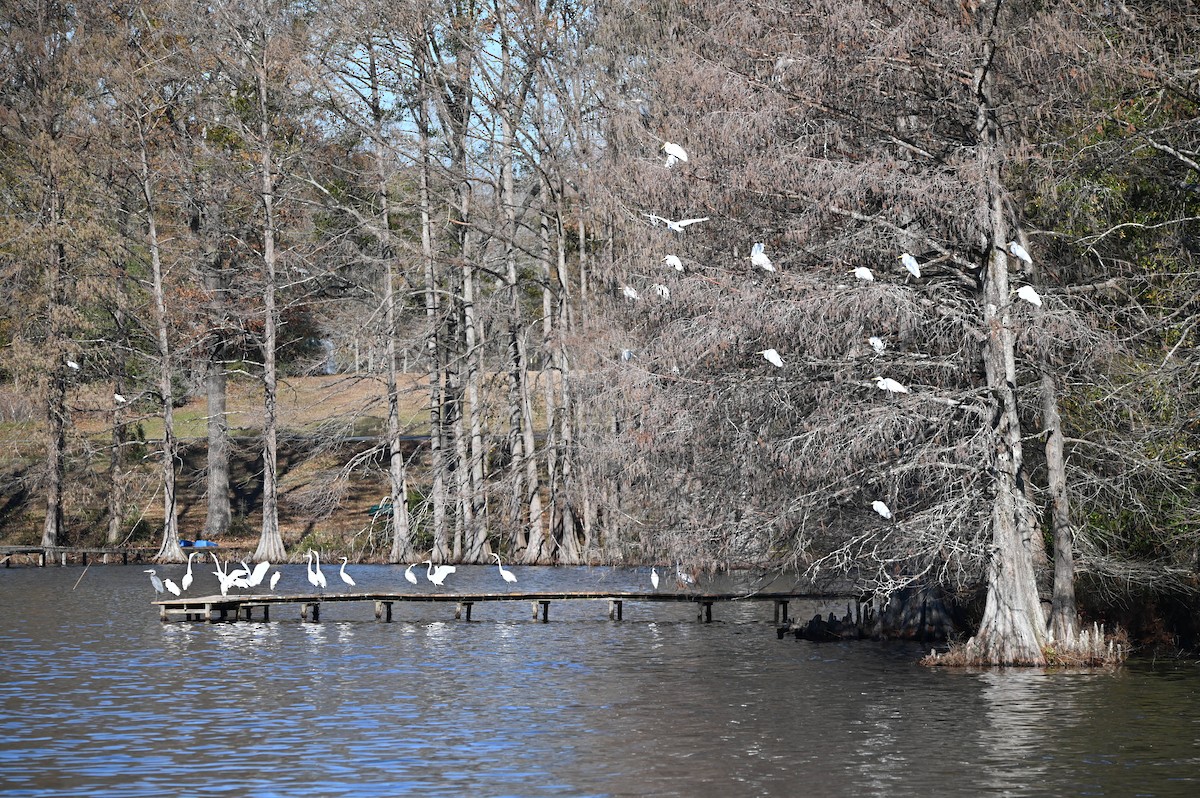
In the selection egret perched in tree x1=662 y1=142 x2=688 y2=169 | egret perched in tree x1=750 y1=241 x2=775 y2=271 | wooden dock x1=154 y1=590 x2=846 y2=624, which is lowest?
wooden dock x1=154 y1=590 x2=846 y2=624

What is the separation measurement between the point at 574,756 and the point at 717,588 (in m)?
23.9

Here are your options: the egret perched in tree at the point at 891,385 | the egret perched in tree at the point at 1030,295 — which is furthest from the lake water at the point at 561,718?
the egret perched in tree at the point at 1030,295

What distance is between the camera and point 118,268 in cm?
5450

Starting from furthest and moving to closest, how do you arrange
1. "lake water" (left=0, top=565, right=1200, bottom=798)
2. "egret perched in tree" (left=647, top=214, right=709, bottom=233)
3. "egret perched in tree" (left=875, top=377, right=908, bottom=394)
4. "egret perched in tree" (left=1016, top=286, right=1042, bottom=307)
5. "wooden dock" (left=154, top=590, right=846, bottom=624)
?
"wooden dock" (left=154, top=590, right=846, bottom=624)
"egret perched in tree" (left=647, top=214, right=709, bottom=233)
"egret perched in tree" (left=875, top=377, right=908, bottom=394)
"egret perched in tree" (left=1016, top=286, right=1042, bottom=307)
"lake water" (left=0, top=565, right=1200, bottom=798)

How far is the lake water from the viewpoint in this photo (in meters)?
15.5

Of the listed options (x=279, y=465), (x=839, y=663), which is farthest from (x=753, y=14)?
(x=279, y=465)

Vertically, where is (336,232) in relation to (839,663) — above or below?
above

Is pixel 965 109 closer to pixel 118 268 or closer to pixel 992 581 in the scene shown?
pixel 992 581

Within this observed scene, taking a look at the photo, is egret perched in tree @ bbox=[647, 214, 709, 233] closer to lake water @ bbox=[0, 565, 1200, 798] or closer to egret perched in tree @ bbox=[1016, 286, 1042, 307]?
egret perched in tree @ bbox=[1016, 286, 1042, 307]

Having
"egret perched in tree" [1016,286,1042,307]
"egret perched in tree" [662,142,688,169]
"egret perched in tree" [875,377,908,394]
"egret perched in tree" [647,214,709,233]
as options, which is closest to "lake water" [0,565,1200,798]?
"egret perched in tree" [875,377,908,394]

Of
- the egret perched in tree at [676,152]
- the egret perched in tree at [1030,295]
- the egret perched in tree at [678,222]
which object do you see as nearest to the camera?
the egret perched in tree at [1030,295]

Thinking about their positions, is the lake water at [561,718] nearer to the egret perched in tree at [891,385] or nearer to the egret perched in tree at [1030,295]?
the egret perched in tree at [891,385]

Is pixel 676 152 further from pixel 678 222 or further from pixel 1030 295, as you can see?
pixel 1030 295

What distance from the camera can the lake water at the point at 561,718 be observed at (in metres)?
15.5
